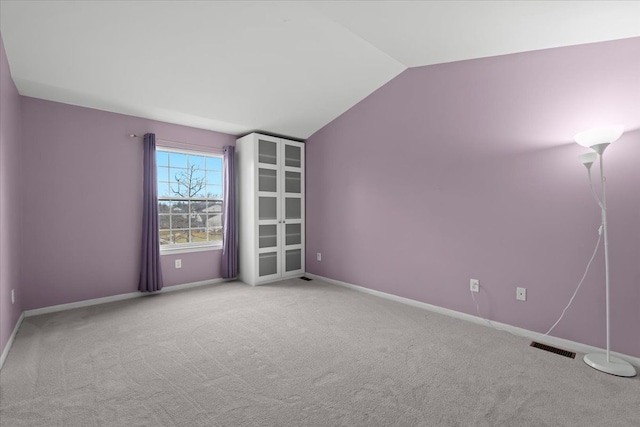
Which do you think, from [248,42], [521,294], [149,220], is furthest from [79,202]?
[521,294]

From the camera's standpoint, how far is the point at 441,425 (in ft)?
5.44

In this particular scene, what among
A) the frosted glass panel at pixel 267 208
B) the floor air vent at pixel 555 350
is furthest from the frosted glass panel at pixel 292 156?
the floor air vent at pixel 555 350

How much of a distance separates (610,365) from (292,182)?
163 inches

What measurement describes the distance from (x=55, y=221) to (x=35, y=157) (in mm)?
715

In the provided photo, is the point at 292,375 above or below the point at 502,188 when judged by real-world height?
below

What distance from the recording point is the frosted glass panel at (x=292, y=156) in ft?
16.1

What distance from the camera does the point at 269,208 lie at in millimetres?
4738

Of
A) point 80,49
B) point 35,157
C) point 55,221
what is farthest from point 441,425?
point 35,157

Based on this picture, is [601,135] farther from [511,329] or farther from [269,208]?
[269,208]

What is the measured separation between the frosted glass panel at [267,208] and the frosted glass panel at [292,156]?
0.66 m

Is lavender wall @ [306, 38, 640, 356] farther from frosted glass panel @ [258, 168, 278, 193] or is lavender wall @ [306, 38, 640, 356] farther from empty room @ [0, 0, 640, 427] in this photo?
frosted glass panel @ [258, 168, 278, 193]

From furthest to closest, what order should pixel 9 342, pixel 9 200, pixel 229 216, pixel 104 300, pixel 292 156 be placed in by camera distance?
pixel 292 156 < pixel 229 216 < pixel 104 300 < pixel 9 200 < pixel 9 342

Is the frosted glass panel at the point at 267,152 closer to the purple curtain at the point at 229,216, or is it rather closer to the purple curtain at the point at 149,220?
the purple curtain at the point at 229,216

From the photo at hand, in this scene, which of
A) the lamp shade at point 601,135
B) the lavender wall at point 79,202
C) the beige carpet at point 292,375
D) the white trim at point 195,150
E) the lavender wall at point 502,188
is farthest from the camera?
the white trim at point 195,150
